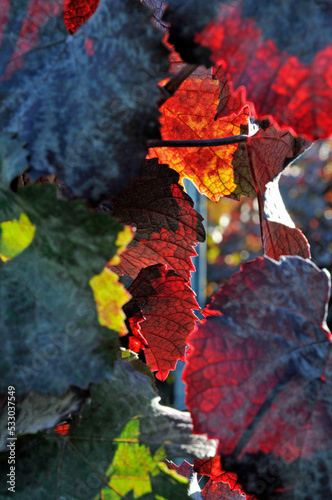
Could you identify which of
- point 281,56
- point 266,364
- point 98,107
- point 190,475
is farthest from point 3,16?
point 190,475

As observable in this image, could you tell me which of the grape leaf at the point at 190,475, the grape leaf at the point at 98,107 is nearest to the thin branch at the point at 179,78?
the grape leaf at the point at 98,107

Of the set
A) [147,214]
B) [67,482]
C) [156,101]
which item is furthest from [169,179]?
[67,482]

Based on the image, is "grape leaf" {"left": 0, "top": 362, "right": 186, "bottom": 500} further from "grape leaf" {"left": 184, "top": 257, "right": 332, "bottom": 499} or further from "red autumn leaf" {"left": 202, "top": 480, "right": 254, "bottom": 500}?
"red autumn leaf" {"left": 202, "top": 480, "right": 254, "bottom": 500}

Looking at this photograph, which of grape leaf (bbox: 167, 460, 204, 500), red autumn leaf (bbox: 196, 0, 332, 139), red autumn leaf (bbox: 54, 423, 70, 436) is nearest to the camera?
red autumn leaf (bbox: 196, 0, 332, 139)

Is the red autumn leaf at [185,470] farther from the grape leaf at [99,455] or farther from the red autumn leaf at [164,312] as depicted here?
the grape leaf at [99,455]

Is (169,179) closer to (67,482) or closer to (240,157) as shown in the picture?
(240,157)

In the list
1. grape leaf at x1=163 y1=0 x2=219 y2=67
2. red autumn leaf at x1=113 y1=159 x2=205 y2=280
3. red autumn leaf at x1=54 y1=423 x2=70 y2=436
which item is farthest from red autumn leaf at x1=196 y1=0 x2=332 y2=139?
red autumn leaf at x1=54 y1=423 x2=70 y2=436
